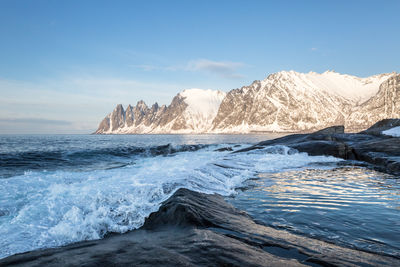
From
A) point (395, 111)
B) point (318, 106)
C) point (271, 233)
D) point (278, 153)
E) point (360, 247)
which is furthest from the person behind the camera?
point (318, 106)

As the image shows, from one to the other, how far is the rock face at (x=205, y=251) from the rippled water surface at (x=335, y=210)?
61cm

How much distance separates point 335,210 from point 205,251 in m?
3.81

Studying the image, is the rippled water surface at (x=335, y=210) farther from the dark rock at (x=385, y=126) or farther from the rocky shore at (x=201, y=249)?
the dark rock at (x=385, y=126)

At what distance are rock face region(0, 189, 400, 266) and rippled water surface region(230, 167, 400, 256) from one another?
0.61 meters

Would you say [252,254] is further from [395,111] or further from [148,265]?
[395,111]

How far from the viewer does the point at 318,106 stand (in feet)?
649

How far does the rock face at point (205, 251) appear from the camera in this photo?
244 cm

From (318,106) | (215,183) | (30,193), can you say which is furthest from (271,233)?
(318,106)

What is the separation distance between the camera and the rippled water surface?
3.75 m

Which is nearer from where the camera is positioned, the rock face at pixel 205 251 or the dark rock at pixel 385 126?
the rock face at pixel 205 251

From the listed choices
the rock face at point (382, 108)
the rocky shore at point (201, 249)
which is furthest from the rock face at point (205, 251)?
the rock face at point (382, 108)

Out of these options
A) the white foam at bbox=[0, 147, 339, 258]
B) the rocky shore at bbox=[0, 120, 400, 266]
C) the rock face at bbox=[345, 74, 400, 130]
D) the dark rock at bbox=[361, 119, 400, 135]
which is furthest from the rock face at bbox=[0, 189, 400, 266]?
the rock face at bbox=[345, 74, 400, 130]

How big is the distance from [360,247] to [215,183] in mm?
5647

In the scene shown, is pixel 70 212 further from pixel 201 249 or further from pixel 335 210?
pixel 335 210
